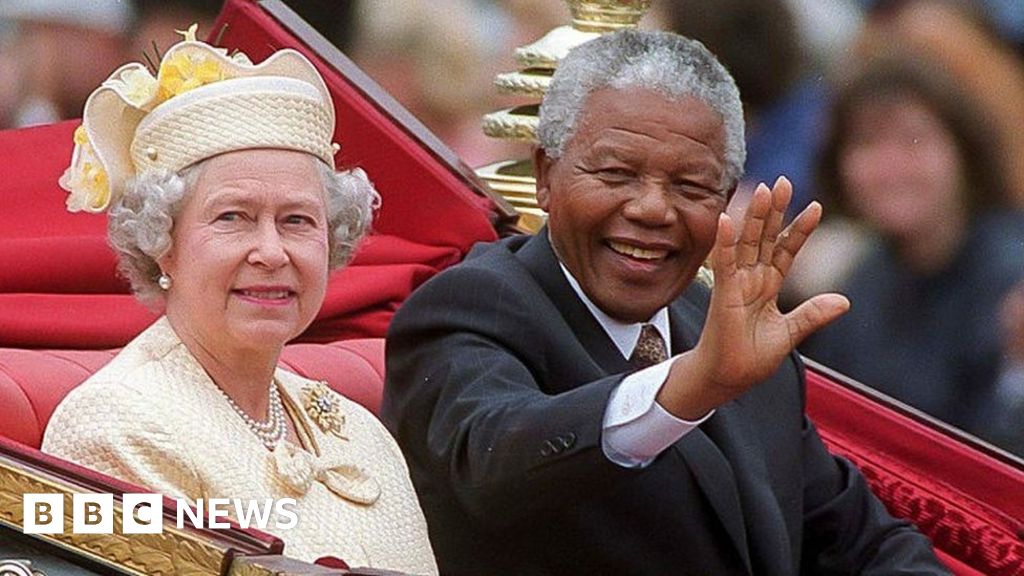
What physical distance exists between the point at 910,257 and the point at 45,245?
4.67 feet

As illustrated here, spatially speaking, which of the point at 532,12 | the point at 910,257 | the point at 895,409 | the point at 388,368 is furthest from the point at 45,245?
the point at 532,12

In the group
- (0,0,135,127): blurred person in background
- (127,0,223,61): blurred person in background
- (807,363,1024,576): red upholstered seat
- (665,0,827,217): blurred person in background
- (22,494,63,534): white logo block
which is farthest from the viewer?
(127,0,223,61): blurred person in background

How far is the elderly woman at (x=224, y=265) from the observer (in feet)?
7.23

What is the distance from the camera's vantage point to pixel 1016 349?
12.4 ft

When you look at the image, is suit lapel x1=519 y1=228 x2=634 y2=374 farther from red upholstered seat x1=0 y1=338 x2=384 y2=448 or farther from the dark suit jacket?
red upholstered seat x1=0 y1=338 x2=384 y2=448

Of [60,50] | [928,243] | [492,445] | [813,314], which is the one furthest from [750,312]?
[60,50]

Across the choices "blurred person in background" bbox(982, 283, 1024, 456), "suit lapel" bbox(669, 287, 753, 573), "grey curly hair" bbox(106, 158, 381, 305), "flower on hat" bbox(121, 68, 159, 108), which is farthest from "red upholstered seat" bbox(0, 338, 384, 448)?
"blurred person in background" bbox(982, 283, 1024, 456)

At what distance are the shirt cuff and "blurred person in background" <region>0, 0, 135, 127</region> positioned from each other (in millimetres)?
2355

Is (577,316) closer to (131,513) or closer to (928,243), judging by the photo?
(131,513)

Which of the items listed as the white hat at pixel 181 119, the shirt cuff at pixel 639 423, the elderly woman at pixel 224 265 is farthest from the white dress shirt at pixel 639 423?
A: the white hat at pixel 181 119

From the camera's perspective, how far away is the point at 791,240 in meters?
2.06

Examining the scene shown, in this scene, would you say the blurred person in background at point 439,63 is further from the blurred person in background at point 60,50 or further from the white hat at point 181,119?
the white hat at point 181,119

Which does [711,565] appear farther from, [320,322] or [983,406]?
[983,406]

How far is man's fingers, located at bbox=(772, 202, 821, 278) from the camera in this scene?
6.70ft
